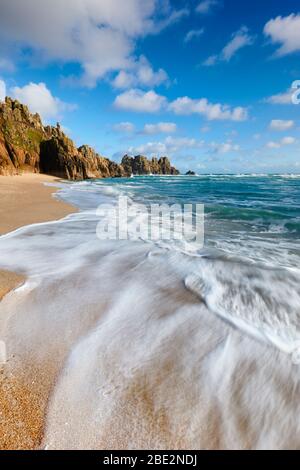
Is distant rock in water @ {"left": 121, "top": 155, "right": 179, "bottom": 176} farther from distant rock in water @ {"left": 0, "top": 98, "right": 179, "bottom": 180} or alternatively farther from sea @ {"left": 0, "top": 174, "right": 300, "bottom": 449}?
→ sea @ {"left": 0, "top": 174, "right": 300, "bottom": 449}

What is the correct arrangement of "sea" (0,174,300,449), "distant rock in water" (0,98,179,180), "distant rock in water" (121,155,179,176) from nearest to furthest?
"sea" (0,174,300,449)
"distant rock in water" (0,98,179,180)
"distant rock in water" (121,155,179,176)

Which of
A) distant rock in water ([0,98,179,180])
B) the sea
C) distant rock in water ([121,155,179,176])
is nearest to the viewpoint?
the sea

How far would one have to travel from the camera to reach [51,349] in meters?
2.73

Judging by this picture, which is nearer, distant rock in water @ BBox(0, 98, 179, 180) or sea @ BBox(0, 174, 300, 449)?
sea @ BBox(0, 174, 300, 449)

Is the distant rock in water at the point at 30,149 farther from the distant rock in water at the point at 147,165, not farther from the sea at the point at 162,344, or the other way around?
the distant rock in water at the point at 147,165

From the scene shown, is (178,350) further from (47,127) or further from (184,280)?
(47,127)

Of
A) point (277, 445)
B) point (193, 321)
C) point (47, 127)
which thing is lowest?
point (277, 445)

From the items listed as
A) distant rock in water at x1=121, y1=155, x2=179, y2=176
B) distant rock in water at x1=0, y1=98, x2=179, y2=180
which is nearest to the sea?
distant rock in water at x1=0, y1=98, x2=179, y2=180

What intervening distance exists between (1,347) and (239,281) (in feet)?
12.2

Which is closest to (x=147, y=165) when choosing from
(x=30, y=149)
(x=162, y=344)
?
(x=30, y=149)

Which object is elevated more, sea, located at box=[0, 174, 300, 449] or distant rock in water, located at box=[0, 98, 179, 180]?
distant rock in water, located at box=[0, 98, 179, 180]
